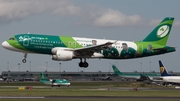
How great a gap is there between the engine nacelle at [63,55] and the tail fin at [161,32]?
49.2 ft

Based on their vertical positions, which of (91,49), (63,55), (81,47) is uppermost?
(81,47)

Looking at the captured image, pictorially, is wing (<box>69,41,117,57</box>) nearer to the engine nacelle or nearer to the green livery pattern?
the green livery pattern

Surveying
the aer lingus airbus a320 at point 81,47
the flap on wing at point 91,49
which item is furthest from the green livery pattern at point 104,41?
the flap on wing at point 91,49

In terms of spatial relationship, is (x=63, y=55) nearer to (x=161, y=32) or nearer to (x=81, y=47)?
(x=81, y=47)

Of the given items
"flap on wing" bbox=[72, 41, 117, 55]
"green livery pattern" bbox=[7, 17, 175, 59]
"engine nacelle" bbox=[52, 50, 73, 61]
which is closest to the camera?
"green livery pattern" bbox=[7, 17, 175, 59]

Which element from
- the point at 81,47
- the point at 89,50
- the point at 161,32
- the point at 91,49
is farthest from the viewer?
the point at 161,32

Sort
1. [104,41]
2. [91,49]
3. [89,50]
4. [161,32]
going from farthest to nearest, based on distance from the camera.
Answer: [161,32], [104,41], [89,50], [91,49]

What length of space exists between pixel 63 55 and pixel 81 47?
3311 millimetres

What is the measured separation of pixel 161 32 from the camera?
84688 mm

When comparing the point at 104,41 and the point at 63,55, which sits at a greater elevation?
the point at 104,41

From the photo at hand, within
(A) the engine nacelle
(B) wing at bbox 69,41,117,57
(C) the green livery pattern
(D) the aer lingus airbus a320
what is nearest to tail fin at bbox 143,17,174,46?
(C) the green livery pattern

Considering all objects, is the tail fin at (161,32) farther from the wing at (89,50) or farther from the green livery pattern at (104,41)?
the wing at (89,50)

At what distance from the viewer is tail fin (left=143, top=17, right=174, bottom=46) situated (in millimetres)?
82188

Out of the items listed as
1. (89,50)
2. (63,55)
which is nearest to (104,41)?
(89,50)
